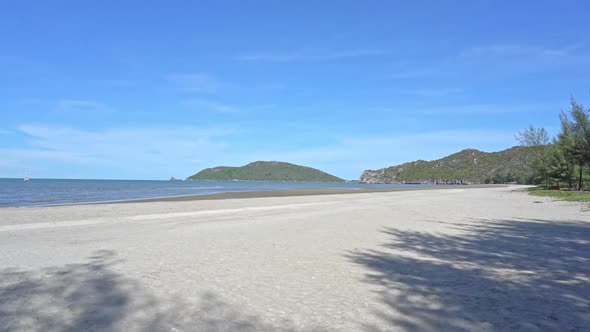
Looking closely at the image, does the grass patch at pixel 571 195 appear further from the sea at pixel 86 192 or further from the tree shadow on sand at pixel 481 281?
the sea at pixel 86 192

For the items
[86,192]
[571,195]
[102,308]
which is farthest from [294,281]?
[86,192]

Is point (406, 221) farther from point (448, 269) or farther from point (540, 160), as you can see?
point (540, 160)

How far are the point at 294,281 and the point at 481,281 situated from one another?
2815 mm

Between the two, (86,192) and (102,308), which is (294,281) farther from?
(86,192)

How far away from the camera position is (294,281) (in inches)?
232

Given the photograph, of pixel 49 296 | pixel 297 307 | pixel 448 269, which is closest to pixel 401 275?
pixel 448 269

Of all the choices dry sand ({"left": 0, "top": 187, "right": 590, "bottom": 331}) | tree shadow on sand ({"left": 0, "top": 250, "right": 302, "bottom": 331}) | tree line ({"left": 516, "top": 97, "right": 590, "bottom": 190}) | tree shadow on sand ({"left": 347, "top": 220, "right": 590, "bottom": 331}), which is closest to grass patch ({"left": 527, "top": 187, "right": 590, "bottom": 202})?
tree line ({"left": 516, "top": 97, "right": 590, "bottom": 190})

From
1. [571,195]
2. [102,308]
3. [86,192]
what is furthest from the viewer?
[86,192]

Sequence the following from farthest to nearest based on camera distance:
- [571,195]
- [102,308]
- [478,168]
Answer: [478,168] → [571,195] → [102,308]

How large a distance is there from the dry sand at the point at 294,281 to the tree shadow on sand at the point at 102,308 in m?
0.02

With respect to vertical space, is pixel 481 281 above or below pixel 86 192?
below

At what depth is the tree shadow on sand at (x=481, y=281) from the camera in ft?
13.7

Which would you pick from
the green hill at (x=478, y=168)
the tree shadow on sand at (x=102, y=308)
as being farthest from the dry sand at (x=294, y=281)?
the green hill at (x=478, y=168)

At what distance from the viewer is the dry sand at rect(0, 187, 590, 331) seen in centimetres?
418
